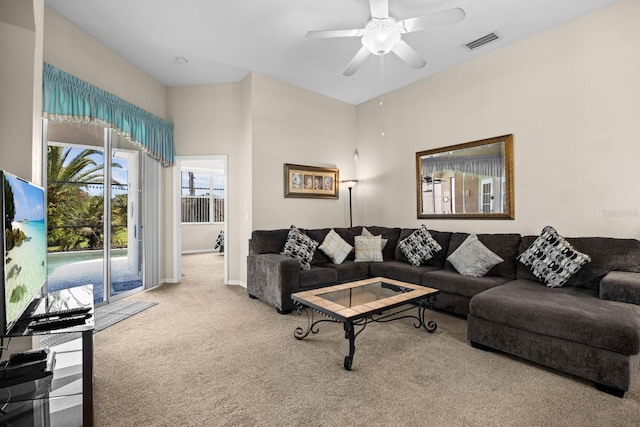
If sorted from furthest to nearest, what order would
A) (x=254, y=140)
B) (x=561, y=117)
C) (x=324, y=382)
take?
(x=254, y=140)
(x=561, y=117)
(x=324, y=382)

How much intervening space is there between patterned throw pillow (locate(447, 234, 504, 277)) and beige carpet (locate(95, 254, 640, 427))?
0.70 m

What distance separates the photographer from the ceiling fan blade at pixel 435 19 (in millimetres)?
2248

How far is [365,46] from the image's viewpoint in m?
2.79

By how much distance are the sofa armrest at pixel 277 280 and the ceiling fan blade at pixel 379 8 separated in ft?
8.08

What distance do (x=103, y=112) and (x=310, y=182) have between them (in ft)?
9.36

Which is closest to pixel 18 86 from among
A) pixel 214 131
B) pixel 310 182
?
pixel 214 131

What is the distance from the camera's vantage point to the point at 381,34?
2.59 m

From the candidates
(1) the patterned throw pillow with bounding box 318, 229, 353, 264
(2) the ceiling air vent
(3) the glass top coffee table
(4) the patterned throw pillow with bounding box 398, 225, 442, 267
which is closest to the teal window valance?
(1) the patterned throw pillow with bounding box 318, 229, 353, 264

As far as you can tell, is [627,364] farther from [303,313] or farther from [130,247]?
Result: [130,247]

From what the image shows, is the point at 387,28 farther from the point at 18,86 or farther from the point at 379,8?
the point at 18,86

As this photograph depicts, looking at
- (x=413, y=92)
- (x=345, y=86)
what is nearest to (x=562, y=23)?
(x=413, y=92)

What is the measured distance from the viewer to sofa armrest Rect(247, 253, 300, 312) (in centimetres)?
331

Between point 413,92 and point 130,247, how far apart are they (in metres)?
4.68

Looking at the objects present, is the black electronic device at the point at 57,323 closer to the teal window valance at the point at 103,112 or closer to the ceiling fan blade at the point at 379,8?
the teal window valance at the point at 103,112
